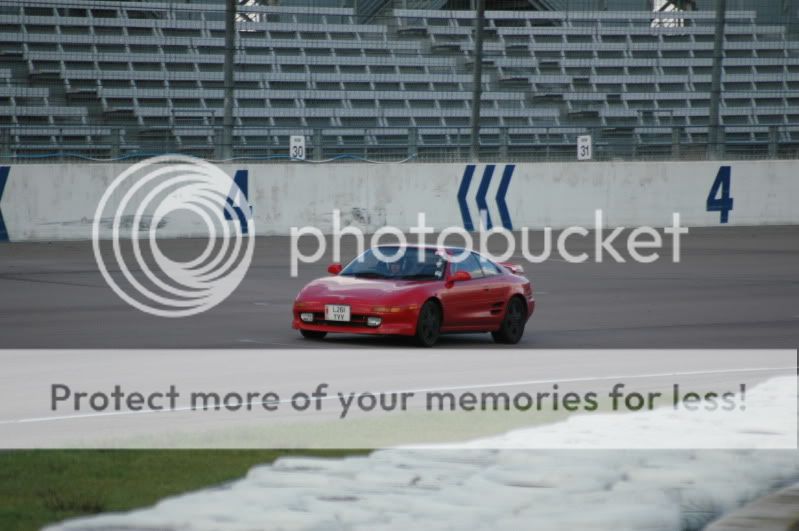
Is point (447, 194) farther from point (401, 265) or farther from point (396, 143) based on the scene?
point (401, 265)

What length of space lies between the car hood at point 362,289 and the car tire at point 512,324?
1.02m

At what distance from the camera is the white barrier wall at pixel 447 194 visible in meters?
28.6

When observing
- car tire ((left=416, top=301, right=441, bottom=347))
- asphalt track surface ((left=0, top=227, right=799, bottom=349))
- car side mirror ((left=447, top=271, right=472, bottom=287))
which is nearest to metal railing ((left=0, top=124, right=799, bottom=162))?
asphalt track surface ((left=0, top=227, right=799, bottom=349))

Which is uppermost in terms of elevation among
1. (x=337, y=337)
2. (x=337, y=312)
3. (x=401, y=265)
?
(x=401, y=265)

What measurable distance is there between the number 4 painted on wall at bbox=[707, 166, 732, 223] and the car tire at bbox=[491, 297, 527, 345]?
68.8 feet

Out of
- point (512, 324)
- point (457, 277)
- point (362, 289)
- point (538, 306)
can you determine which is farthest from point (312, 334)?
point (538, 306)

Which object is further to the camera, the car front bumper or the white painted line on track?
the car front bumper

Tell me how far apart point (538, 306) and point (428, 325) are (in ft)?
15.8

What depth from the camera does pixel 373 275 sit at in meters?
16.7

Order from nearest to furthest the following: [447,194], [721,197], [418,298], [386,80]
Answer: [418,298] → [447,194] → [721,197] → [386,80]

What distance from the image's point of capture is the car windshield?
16594 mm

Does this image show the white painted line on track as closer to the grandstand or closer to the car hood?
the car hood

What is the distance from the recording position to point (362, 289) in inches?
632

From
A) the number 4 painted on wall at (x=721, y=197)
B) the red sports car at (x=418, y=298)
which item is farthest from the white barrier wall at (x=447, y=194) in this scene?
the red sports car at (x=418, y=298)
